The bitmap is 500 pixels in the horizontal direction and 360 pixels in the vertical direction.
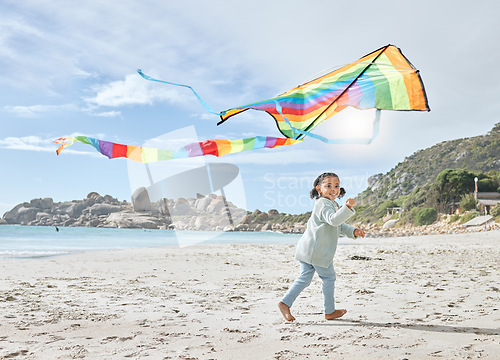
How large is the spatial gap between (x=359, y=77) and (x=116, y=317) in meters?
3.54

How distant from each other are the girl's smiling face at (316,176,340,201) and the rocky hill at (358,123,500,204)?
3638 inches

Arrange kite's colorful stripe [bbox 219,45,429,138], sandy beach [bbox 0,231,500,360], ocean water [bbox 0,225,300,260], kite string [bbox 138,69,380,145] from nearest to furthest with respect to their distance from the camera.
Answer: sandy beach [bbox 0,231,500,360] → kite string [bbox 138,69,380,145] → kite's colorful stripe [bbox 219,45,429,138] → ocean water [bbox 0,225,300,260]

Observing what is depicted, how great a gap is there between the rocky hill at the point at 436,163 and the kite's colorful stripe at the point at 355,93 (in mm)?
91727

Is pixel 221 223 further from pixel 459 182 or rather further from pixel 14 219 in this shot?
pixel 14 219

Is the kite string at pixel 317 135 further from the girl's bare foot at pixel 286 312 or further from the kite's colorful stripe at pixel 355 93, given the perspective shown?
the girl's bare foot at pixel 286 312

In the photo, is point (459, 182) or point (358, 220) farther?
point (358, 220)

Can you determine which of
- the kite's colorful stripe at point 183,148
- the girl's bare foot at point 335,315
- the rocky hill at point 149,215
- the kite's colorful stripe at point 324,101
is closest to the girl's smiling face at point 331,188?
the kite's colorful stripe at point 324,101

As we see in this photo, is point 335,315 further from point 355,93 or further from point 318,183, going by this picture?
point 355,93

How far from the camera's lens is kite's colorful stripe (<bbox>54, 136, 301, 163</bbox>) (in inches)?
184

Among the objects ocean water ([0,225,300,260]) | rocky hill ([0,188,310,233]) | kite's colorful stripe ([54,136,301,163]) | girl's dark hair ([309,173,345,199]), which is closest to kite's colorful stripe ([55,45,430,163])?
kite's colorful stripe ([54,136,301,163])

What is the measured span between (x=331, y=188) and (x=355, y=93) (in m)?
1.29

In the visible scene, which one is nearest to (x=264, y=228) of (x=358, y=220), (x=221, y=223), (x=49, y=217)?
(x=221, y=223)

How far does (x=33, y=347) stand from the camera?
2.88m

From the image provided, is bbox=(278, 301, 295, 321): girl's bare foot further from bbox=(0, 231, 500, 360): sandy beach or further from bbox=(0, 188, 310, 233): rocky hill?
bbox=(0, 188, 310, 233): rocky hill
